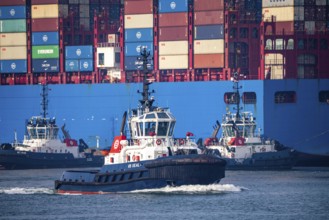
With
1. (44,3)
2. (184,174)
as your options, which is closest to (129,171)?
(184,174)

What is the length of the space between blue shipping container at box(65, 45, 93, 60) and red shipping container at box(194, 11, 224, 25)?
33.2 ft

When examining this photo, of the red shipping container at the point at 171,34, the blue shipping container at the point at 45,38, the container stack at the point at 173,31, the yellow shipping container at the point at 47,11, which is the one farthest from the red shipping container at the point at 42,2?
the red shipping container at the point at 171,34

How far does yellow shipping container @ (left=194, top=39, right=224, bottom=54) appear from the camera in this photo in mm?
92875

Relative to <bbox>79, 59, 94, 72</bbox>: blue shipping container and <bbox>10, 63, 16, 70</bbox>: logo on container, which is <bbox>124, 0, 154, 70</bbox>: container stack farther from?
<bbox>10, 63, 16, 70</bbox>: logo on container

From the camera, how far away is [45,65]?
98.9 metres

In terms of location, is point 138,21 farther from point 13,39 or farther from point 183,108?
point 13,39

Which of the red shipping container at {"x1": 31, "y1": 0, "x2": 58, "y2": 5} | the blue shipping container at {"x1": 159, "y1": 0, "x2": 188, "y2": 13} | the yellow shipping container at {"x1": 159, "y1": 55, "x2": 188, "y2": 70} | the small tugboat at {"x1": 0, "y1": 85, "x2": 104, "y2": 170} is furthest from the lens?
the red shipping container at {"x1": 31, "y1": 0, "x2": 58, "y2": 5}

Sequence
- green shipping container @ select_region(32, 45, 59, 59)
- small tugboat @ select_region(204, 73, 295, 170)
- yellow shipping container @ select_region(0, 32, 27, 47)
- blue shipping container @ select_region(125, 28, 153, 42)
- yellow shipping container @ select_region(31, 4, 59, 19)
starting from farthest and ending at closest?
yellow shipping container @ select_region(0, 32, 27, 47)
green shipping container @ select_region(32, 45, 59, 59)
yellow shipping container @ select_region(31, 4, 59, 19)
blue shipping container @ select_region(125, 28, 153, 42)
small tugboat @ select_region(204, 73, 295, 170)

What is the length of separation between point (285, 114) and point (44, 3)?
70.4 ft

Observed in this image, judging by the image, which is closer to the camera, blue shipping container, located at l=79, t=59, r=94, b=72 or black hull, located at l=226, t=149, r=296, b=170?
black hull, located at l=226, t=149, r=296, b=170

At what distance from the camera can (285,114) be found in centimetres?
9388

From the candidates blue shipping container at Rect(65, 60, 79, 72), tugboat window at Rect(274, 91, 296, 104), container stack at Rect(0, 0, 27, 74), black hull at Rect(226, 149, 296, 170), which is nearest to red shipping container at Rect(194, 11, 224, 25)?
tugboat window at Rect(274, 91, 296, 104)

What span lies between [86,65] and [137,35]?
19.3 ft

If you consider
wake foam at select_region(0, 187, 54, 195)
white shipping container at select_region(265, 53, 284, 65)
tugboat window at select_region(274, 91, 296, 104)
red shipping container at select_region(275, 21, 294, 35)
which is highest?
red shipping container at select_region(275, 21, 294, 35)
